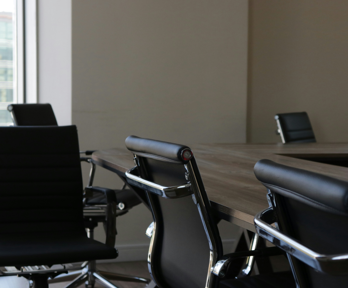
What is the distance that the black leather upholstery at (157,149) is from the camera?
1158 mm

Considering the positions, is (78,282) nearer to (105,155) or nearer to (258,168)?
(105,155)

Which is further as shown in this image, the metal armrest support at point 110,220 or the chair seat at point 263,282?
the metal armrest support at point 110,220

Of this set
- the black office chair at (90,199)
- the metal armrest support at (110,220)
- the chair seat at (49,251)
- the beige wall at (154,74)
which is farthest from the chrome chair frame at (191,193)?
the beige wall at (154,74)

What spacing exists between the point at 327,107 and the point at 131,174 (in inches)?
133

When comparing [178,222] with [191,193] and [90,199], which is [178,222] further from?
[90,199]

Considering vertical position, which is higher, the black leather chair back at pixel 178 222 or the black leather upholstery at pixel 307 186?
the black leather upholstery at pixel 307 186

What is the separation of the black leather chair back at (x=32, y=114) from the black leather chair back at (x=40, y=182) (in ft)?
Result: 2.87

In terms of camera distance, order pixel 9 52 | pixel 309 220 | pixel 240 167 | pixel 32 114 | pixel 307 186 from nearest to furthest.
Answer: pixel 307 186
pixel 309 220
pixel 240 167
pixel 32 114
pixel 9 52

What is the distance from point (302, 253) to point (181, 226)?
0.79 metres

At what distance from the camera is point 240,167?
2016 millimetres

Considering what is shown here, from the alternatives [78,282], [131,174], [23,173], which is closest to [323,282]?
[131,174]

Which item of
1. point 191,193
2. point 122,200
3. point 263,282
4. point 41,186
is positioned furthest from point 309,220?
point 122,200

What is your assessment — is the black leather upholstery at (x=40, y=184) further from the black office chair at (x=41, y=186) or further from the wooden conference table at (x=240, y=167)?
the wooden conference table at (x=240, y=167)

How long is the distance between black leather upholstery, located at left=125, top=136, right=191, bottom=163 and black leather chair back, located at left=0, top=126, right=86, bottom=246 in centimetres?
86
